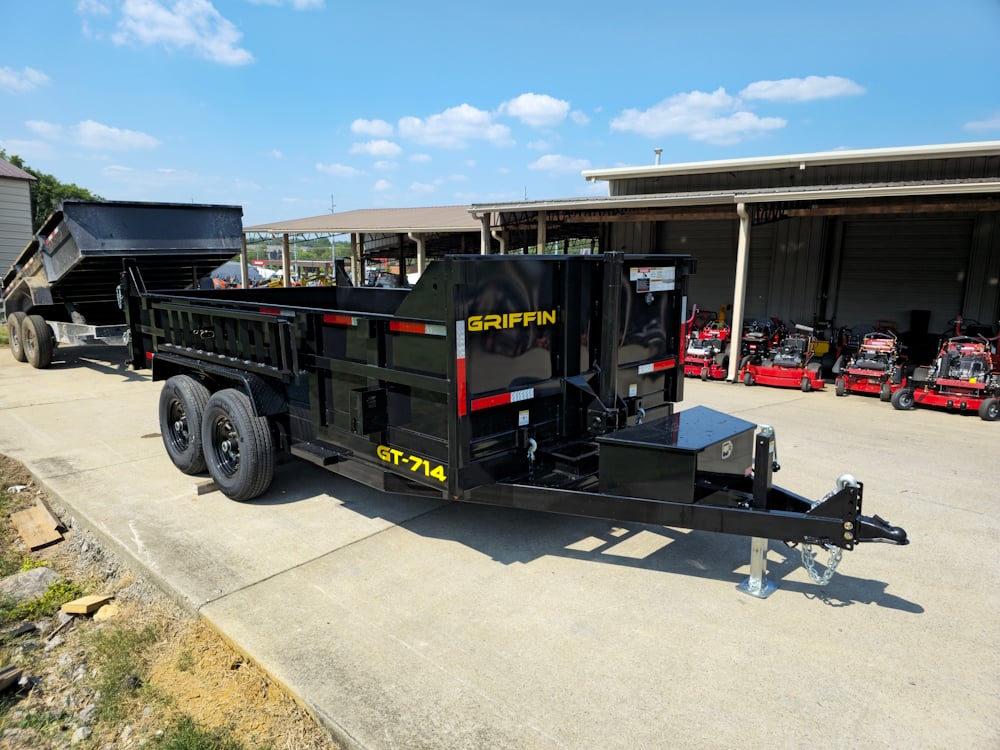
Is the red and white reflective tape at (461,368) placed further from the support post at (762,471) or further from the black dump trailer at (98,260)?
the black dump trailer at (98,260)

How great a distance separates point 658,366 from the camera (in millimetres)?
5055

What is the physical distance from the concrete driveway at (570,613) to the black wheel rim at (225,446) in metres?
0.28

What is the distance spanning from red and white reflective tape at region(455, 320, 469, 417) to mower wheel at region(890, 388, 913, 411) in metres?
8.00

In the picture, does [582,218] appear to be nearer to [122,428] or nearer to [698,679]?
[122,428]

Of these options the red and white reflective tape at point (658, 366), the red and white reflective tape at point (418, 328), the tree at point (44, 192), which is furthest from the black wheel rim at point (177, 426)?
the tree at point (44, 192)

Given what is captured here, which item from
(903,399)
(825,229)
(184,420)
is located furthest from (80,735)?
(825,229)

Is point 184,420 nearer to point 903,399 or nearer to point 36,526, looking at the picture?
point 36,526

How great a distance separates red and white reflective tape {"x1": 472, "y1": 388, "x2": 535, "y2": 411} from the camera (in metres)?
3.73

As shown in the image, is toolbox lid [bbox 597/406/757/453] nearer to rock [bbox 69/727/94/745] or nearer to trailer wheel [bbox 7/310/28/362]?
rock [bbox 69/727/94/745]

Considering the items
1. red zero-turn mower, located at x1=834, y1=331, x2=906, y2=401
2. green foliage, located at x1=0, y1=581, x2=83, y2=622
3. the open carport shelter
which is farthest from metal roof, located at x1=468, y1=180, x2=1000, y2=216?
green foliage, located at x1=0, y1=581, x2=83, y2=622

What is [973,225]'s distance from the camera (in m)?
12.5

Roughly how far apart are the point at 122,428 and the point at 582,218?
10973 millimetres

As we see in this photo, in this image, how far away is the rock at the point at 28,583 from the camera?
3967 millimetres

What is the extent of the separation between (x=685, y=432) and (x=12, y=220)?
1006 inches
